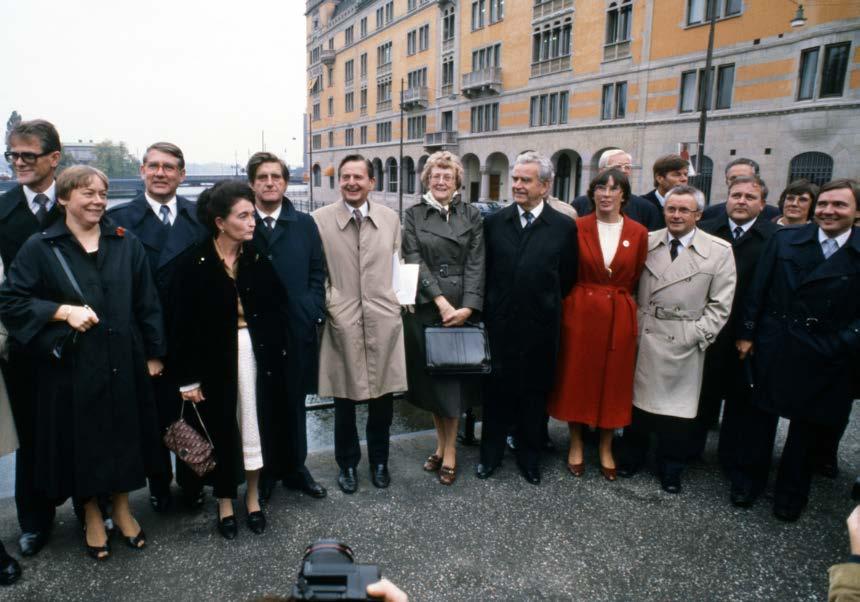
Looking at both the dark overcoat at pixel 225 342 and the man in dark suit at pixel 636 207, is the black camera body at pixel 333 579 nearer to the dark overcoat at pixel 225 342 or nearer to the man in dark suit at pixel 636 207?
the dark overcoat at pixel 225 342

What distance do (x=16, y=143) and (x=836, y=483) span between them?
6030mm

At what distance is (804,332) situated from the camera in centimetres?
358

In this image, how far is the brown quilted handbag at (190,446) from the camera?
3.16 metres

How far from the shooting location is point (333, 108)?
64.1 m

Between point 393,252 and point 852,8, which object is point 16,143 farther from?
point 852,8

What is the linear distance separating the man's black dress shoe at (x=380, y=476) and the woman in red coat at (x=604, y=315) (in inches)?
55.5

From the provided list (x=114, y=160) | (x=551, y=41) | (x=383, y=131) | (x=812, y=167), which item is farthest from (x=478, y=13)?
(x=114, y=160)

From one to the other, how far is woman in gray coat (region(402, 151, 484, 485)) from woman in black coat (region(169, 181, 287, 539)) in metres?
1.06

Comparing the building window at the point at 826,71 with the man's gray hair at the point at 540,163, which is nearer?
the man's gray hair at the point at 540,163

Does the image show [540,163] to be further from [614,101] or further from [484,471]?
[614,101]

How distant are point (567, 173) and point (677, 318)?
31.5 meters

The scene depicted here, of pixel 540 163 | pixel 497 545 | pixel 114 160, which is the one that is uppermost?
pixel 114 160

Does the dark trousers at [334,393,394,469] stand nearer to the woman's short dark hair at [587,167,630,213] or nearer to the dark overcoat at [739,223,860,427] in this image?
the woman's short dark hair at [587,167,630,213]

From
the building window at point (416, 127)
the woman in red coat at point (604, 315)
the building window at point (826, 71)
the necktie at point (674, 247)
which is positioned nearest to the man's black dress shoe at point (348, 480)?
the woman in red coat at point (604, 315)
